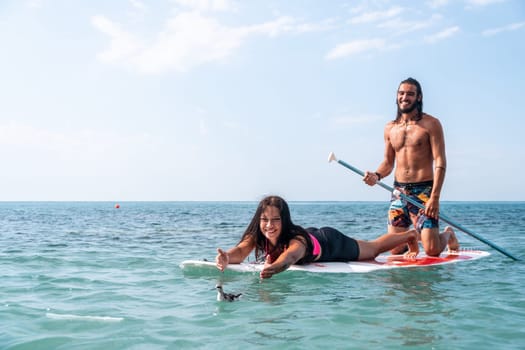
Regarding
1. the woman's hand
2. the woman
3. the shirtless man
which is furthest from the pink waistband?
the shirtless man

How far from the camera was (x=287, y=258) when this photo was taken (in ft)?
18.6

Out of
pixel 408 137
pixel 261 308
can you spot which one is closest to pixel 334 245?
pixel 408 137

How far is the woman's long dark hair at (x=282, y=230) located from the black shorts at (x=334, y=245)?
1.03 ft

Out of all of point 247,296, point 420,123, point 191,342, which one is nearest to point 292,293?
point 247,296

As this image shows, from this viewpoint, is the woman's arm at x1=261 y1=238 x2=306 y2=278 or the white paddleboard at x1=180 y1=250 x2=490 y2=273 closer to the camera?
the woman's arm at x1=261 y1=238 x2=306 y2=278

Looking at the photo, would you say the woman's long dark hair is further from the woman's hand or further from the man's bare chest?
the man's bare chest

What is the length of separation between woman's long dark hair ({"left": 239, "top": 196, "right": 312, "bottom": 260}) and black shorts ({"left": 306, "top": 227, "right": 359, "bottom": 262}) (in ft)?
1.03

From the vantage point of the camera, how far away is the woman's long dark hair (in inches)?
235

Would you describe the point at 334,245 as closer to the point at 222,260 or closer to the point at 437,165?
the point at 222,260

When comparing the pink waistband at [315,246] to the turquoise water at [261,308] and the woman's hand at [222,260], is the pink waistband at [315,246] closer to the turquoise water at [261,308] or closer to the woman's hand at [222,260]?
the turquoise water at [261,308]

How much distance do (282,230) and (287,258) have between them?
0.45 meters

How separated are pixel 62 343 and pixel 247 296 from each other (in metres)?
1.89

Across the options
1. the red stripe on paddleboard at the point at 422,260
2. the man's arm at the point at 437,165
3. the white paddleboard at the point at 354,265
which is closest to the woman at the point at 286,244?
the white paddleboard at the point at 354,265

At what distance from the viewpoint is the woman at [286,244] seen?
5.94m
